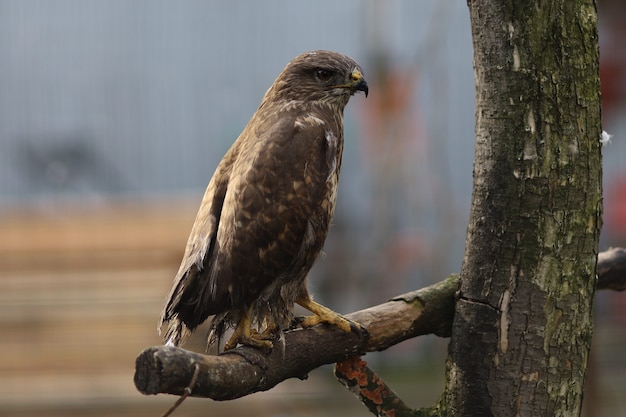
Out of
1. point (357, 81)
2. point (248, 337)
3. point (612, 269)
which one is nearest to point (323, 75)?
point (357, 81)

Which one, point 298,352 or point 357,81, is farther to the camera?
point 357,81

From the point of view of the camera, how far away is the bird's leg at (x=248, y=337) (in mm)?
2660

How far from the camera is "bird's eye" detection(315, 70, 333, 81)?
10.7ft

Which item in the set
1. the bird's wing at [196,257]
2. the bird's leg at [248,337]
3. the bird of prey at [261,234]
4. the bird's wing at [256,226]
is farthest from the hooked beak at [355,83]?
the bird's leg at [248,337]

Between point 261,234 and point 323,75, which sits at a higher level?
point 323,75

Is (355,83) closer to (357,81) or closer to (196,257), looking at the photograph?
(357,81)

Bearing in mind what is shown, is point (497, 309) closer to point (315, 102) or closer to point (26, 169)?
point (315, 102)

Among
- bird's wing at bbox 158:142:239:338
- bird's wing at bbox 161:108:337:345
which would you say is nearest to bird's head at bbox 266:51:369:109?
bird's wing at bbox 161:108:337:345

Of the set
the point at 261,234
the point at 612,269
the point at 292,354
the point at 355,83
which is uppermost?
the point at 355,83

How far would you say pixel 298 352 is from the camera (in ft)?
8.86

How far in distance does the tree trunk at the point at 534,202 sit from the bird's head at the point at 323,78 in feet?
2.27

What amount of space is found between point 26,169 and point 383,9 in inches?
129

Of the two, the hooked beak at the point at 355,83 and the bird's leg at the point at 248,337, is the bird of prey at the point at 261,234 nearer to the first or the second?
the bird's leg at the point at 248,337

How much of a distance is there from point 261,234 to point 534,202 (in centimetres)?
75
